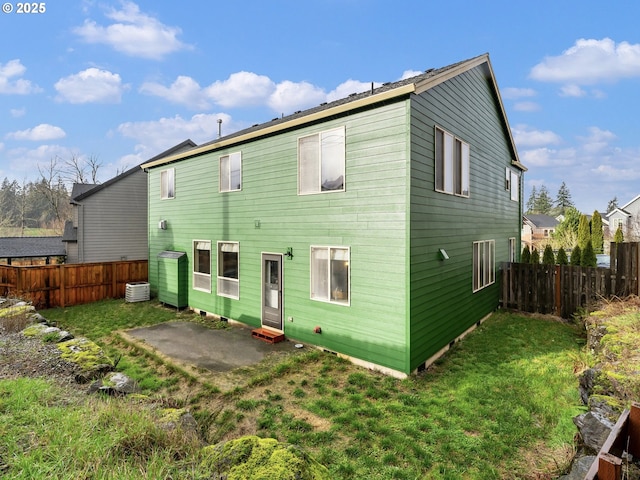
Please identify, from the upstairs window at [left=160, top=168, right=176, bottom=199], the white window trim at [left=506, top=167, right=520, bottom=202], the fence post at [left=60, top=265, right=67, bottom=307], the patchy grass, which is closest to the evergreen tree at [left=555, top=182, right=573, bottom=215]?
the white window trim at [left=506, top=167, right=520, bottom=202]

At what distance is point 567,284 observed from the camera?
32.3ft

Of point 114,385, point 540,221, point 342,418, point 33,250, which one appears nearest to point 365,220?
point 342,418

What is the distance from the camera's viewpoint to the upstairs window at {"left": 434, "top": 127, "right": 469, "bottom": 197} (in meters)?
7.02

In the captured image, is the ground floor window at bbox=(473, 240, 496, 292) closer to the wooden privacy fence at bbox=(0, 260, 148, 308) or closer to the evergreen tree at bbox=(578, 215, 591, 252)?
the wooden privacy fence at bbox=(0, 260, 148, 308)

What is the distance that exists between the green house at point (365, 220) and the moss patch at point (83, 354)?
3.88 m

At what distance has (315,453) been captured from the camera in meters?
3.78

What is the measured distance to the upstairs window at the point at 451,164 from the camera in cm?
702

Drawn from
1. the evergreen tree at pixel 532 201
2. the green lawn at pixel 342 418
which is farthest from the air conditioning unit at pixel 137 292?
the evergreen tree at pixel 532 201

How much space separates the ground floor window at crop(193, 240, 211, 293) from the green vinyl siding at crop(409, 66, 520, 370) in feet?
22.3

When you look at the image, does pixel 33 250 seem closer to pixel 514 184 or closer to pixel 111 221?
pixel 111 221

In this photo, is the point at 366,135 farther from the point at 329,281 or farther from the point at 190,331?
the point at 190,331

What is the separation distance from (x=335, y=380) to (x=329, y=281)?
2011 millimetres

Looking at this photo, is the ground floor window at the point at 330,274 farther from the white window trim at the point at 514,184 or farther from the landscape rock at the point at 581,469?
the white window trim at the point at 514,184

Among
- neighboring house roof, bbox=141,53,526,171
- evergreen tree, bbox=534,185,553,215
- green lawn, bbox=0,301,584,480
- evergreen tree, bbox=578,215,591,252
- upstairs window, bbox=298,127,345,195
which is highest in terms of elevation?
evergreen tree, bbox=534,185,553,215
